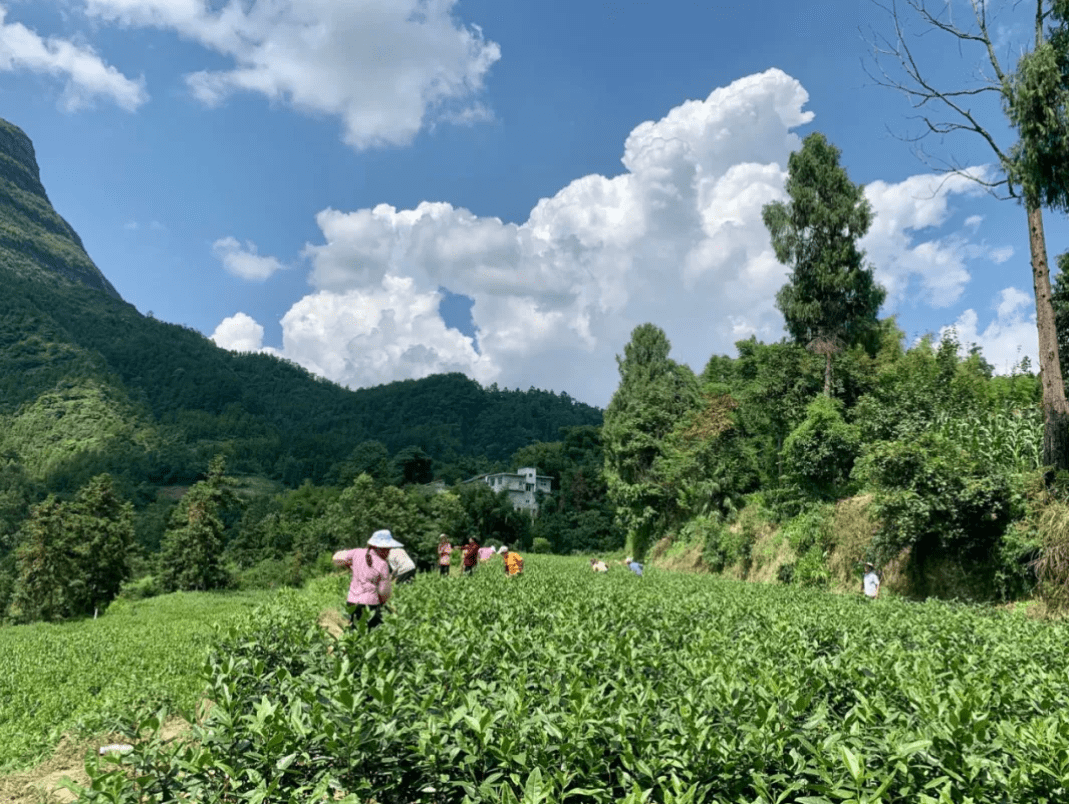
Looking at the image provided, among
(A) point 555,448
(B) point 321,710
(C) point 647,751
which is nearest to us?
(C) point 647,751

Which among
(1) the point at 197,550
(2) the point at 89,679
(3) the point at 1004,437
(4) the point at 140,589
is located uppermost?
(3) the point at 1004,437

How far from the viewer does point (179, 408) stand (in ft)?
406

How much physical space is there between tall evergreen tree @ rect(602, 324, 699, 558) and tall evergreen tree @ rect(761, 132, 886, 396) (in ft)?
42.5

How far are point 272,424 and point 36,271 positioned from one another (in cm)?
7979

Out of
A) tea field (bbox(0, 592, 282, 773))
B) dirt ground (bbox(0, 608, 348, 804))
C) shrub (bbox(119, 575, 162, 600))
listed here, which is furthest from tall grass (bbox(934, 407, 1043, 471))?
shrub (bbox(119, 575, 162, 600))

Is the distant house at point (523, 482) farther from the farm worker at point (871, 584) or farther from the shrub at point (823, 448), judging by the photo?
the farm worker at point (871, 584)

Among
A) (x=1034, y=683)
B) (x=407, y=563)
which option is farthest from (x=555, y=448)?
(x=1034, y=683)

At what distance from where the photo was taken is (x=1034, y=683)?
493cm

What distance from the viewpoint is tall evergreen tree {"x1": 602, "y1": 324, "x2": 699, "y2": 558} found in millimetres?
40312

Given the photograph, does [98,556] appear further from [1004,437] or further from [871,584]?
[1004,437]

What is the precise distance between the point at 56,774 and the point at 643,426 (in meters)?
38.7

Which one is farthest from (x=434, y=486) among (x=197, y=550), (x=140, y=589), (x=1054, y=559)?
(x=1054, y=559)

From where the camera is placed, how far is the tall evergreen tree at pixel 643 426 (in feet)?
132

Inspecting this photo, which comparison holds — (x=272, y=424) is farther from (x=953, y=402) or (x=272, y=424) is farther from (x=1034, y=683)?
(x=1034, y=683)
